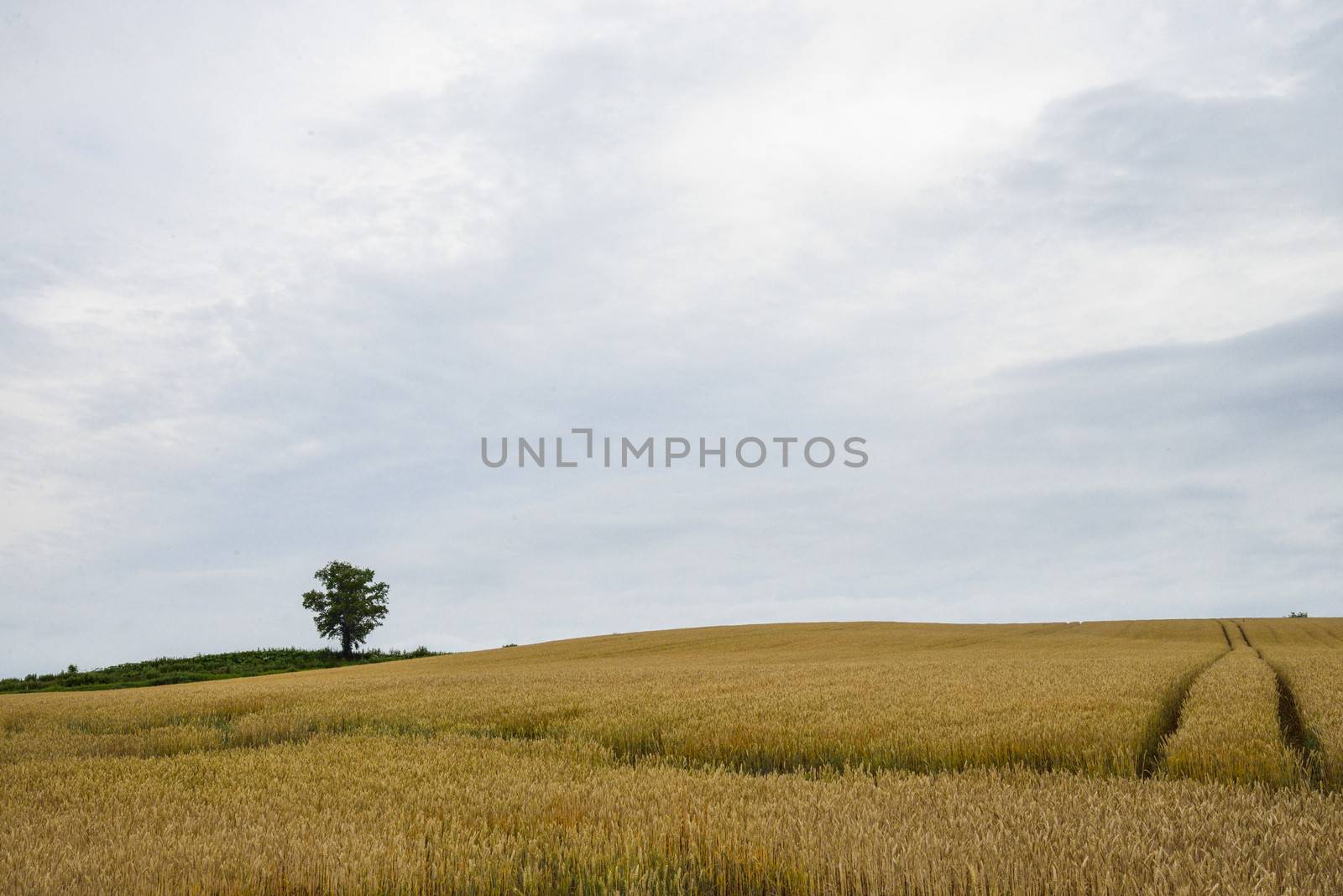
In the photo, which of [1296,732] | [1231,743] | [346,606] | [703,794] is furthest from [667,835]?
[346,606]

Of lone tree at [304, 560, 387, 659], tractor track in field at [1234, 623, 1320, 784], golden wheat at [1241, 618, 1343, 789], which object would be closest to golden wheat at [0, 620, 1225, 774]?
tractor track in field at [1234, 623, 1320, 784]

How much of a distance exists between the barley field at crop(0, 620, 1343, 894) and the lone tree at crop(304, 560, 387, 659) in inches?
2202

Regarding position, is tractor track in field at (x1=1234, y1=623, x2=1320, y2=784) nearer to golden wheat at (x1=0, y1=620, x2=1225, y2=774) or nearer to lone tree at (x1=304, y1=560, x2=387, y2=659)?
golden wheat at (x1=0, y1=620, x2=1225, y2=774)

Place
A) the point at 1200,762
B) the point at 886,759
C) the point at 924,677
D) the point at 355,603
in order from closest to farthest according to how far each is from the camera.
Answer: the point at 1200,762 < the point at 886,759 < the point at 924,677 < the point at 355,603

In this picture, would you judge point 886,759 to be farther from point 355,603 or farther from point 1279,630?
point 355,603

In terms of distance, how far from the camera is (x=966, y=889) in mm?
3750

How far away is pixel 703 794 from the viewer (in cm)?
562

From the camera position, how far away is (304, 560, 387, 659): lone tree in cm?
6700

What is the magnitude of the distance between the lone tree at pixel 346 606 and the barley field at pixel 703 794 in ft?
183

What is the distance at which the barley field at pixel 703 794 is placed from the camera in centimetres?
398

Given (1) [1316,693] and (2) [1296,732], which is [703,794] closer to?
(2) [1296,732]

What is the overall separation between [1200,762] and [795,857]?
502 centimetres

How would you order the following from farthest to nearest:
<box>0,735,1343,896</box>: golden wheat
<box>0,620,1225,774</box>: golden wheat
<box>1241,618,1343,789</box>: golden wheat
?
<box>0,620,1225,774</box>: golden wheat, <box>1241,618,1343,789</box>: golden wheat, <box>0,735,1343,896</box>: golden wheat

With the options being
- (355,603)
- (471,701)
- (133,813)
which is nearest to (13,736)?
(471,701)
